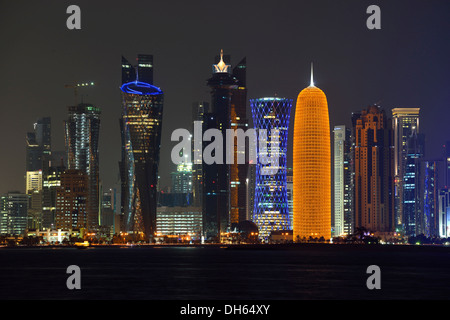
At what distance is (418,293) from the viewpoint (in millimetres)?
145625

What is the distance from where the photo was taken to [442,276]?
196m

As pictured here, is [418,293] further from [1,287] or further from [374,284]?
[1,287]
